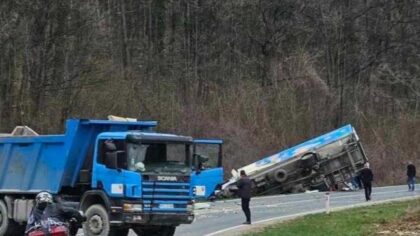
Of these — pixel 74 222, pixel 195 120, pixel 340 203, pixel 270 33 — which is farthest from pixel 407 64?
pixel 74 222

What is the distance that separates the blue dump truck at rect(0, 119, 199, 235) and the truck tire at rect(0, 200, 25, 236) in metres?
0.28

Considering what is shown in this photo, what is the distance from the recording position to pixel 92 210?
18.8 m

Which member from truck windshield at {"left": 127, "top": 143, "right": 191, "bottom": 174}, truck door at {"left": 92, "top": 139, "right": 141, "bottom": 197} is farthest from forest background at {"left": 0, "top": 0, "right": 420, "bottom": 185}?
truck windshield at {"left": 127, "top": 143, "right": 191, "bottom": 174}

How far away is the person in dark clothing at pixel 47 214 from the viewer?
38.1 ft

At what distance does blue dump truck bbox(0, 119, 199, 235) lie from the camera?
59.9 ft

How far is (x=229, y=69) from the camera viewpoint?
55250 mm

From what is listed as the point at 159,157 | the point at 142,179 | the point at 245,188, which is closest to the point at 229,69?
the point at 245,188

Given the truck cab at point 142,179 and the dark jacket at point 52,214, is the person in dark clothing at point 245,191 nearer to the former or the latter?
the truck cab at point 142,179

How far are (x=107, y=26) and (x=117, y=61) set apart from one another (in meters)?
2.35

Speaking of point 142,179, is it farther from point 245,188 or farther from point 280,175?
point 280,175

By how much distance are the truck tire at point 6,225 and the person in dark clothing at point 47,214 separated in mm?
9035

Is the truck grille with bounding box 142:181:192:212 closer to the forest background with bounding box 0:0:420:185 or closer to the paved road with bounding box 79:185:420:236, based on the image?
the paved road with bounding box 79:185:420:236

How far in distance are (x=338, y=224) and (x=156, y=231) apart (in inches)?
190

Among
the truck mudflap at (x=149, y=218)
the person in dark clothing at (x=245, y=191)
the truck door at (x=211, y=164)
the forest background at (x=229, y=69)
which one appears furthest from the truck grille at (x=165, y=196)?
the forest background at (x=229, y=69)
